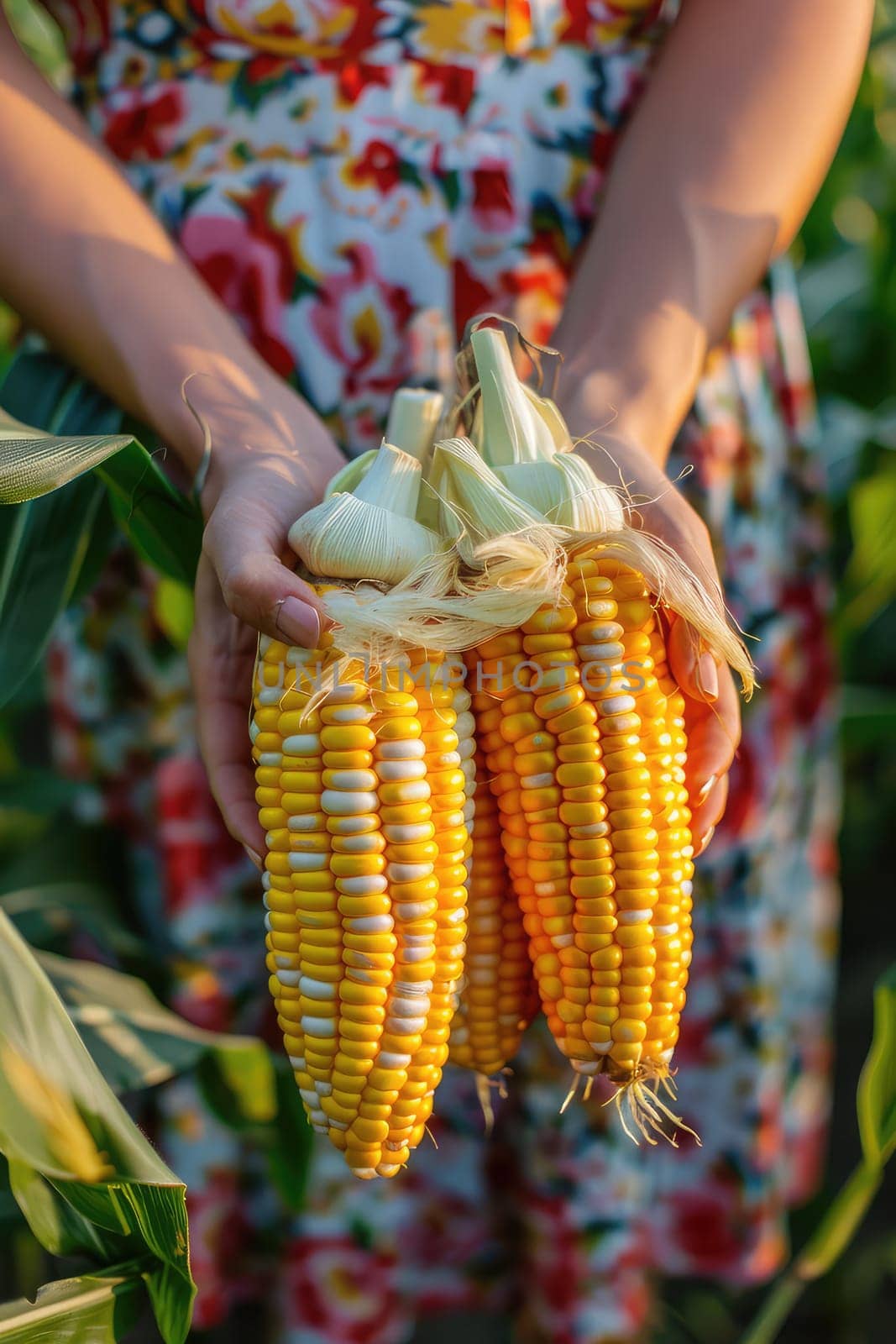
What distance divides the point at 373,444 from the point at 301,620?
0.29 metres

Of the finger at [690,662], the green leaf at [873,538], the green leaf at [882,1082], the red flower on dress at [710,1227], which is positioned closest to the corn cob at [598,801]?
the finger at [690,662]

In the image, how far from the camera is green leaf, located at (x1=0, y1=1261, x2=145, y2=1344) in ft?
1.91

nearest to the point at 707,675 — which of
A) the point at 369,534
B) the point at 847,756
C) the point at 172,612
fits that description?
the point at 369,534

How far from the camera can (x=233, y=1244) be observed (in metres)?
0.85

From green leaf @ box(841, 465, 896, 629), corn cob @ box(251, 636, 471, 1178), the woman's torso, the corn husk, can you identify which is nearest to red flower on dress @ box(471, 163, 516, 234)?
the woman's torso

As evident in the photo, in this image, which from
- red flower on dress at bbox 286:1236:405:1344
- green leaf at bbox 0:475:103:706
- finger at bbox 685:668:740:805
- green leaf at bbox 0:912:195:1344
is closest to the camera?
green leaf at bbox 0:912:195:1344

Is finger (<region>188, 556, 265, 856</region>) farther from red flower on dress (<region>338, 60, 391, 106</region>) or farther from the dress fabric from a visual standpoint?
red flower on dress (<region>338, 60, 391, 106</region>)

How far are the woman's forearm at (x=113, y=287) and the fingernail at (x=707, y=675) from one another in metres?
0.27

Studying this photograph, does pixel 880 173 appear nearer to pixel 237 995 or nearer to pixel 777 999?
pixel 777 999

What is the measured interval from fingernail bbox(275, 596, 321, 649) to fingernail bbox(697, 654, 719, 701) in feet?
0.67

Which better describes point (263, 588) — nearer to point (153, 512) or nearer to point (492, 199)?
point (153, 512)

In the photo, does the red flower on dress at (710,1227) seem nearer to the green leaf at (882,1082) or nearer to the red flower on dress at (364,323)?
the green leaf at (882,1082)

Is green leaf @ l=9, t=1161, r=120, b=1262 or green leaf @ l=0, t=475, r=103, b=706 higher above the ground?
green leaf @ l=0, t=475, r=103, b=706

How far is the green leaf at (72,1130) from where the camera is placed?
0.50 m
